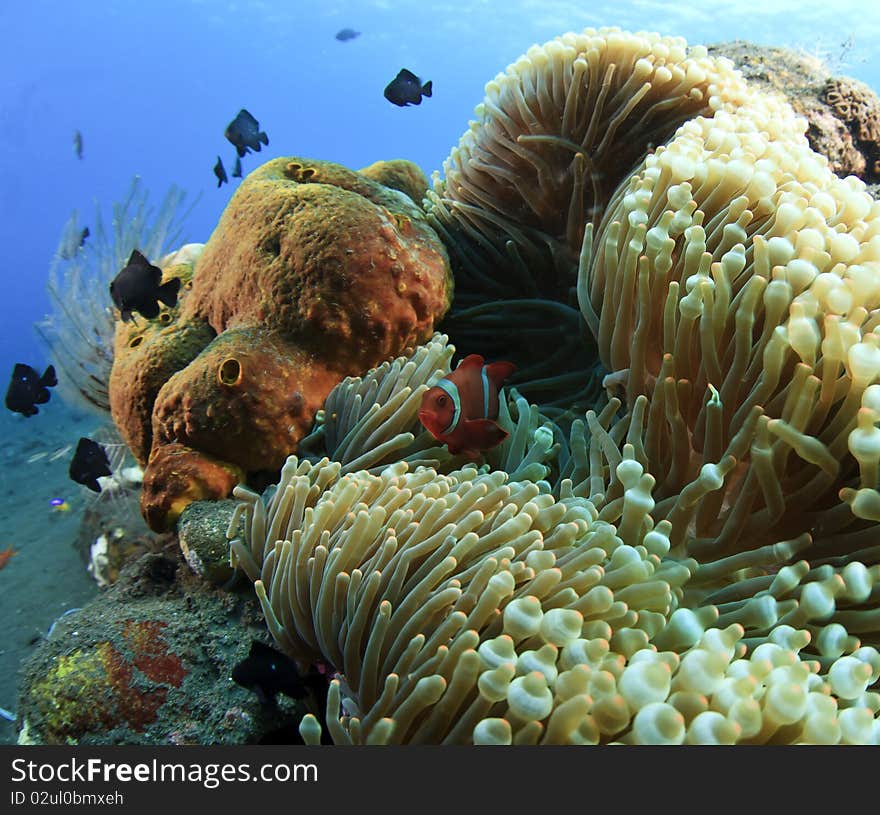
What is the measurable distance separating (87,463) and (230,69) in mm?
73199

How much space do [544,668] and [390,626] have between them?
0.34 meters

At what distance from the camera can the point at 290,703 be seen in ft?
4.40

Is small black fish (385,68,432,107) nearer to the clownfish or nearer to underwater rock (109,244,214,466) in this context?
underwater rock (109,244,214,466)

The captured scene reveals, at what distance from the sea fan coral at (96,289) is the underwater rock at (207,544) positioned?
176 centimetres

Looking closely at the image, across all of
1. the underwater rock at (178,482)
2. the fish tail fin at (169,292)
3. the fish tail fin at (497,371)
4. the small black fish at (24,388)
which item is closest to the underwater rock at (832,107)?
the fish tail fin at (497,371)

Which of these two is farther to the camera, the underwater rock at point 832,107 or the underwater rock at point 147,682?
the underwater rock at point 832,107

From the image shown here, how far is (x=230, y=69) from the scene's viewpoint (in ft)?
209

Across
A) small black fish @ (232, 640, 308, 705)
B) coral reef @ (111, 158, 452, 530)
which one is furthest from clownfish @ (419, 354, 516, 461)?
small black fish @ (232, 640, 308, 705)

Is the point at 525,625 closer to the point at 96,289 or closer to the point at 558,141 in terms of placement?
the point at 558,141

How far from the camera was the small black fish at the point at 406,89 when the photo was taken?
4441 millimetres

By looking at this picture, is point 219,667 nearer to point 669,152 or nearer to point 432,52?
point 669,152

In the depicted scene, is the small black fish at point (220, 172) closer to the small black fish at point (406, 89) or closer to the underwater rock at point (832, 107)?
the small black fish at point (406, 89)

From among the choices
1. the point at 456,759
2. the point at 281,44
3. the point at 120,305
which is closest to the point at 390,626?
the point at 456,759

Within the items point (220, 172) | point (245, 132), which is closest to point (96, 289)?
point (245, 132)
